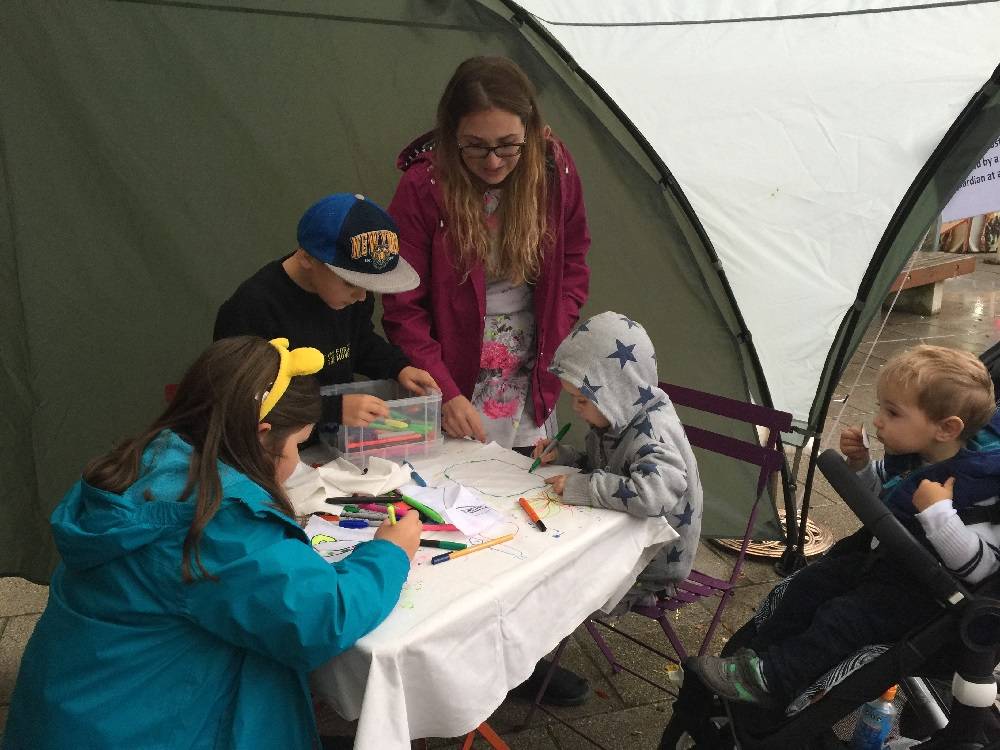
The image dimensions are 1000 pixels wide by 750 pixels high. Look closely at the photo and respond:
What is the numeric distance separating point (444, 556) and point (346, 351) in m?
0.84

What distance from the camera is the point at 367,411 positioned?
2.13 m

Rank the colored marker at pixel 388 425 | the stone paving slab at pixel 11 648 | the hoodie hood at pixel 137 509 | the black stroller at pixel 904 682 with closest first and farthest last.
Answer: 1. the hoodie hood at pixel 137 509
2. the black stroller at pixel 904 682
3. the colored marker at pixel 388 425
4. the stone paving slab at pixel 11 648

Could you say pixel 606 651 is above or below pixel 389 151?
below

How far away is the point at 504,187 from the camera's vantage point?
252 centimetres

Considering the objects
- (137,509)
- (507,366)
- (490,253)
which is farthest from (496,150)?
(137,509)

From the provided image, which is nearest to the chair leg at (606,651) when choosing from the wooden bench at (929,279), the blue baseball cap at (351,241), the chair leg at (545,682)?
the chair leg at (545,682)

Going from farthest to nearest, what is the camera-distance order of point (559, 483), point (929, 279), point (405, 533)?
point (929, 279)
point (559, 483)
point (405, 533)

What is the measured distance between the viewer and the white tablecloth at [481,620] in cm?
149

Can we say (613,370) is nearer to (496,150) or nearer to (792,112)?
(496,150)

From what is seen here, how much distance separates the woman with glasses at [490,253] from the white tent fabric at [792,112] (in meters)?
0.79

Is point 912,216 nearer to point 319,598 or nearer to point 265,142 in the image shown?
point 265,142

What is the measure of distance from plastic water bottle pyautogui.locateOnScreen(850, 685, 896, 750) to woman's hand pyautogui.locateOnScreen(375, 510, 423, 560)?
1.16m

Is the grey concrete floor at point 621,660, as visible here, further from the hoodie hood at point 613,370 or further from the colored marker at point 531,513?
the hoodie hood at point 613,370

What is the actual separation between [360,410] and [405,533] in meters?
0.49
